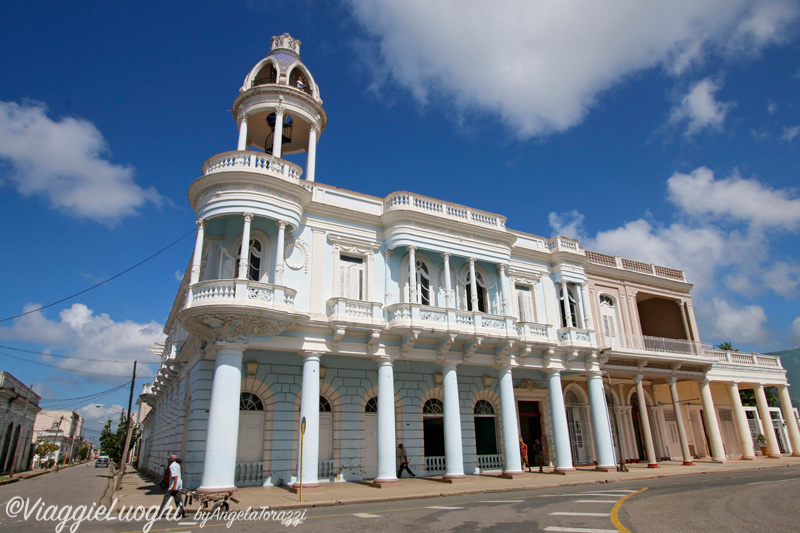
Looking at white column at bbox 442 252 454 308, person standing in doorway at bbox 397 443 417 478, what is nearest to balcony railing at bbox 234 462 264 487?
person standing in doorway at bbox 397 443 417 478

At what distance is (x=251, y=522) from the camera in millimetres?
10414

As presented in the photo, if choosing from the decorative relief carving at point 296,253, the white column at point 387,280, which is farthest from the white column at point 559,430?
the decorative relief carving at point 296,253

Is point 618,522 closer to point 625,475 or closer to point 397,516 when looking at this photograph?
point 397,516

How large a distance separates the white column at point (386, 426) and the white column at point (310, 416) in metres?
2.30

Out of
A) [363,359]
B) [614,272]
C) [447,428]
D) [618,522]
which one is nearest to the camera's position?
[618,522]

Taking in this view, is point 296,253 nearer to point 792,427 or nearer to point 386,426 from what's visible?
point 386,426

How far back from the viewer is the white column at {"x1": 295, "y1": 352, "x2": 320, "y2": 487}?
15.7 meters

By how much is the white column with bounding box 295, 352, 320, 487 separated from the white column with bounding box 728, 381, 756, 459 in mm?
26752

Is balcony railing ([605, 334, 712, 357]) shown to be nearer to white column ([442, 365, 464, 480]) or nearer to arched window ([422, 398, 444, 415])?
arched window ([422, 398, 444, 415])

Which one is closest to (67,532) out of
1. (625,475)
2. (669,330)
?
(625,475)

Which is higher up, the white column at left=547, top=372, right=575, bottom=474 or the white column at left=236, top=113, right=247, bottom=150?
the white column at left=236, top=113, right=247, bottom=150

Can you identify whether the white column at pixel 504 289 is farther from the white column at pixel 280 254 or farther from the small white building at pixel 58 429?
the small white building at pixel 58 429

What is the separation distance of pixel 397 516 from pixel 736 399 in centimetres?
2871

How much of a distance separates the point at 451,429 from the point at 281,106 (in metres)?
15.2
